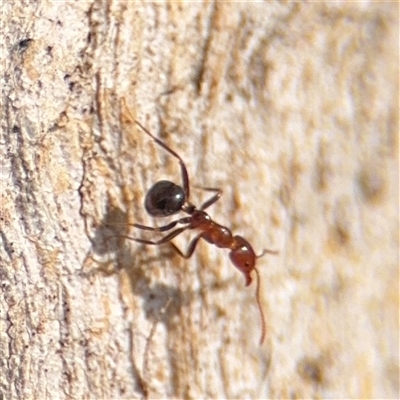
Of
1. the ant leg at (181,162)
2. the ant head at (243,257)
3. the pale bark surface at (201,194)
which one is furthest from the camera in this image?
the ant head at (243,257)

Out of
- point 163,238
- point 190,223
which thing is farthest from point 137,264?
point 190,223

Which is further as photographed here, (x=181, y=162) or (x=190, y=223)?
(x=190, y=223)

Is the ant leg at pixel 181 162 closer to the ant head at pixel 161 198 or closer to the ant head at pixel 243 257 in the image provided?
the ant head at pixel 161 198

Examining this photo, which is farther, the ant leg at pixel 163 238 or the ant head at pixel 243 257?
the ant head at pixel 243 257

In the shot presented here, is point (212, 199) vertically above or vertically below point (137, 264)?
above

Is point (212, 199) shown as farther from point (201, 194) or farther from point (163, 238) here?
point (163, 238)

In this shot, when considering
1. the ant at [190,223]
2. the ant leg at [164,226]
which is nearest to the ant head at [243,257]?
the ant at [190,223]

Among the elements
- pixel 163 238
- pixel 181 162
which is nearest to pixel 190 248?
pixel 163 238

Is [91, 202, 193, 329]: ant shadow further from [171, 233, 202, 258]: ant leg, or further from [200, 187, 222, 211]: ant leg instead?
[200, 187, 222, 211]: ant leg

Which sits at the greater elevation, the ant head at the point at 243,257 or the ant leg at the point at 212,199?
the ant leg at the point at 212,199
